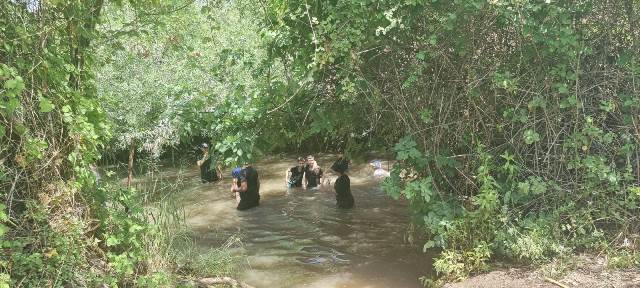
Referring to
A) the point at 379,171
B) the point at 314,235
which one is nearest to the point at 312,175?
the point at 379,171

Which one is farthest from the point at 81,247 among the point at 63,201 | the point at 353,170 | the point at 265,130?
the point at 353,170

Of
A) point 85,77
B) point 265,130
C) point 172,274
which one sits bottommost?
point 172,274

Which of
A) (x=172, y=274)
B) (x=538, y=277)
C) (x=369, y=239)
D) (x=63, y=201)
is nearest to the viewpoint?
(x=63, y=201)

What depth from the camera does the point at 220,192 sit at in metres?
12.6

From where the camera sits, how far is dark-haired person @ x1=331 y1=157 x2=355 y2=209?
10.2 meters

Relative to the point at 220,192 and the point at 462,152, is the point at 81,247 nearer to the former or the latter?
the point at 462,152

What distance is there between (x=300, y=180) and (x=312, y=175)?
19.9 inches

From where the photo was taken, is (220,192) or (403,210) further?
(220,192)

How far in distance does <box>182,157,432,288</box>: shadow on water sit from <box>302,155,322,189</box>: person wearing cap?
205 millimetres

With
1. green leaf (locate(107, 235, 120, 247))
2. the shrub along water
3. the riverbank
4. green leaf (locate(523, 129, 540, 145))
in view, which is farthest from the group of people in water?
green leaf (locate(107, 235, 120, 247))

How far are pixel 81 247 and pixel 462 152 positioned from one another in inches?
172

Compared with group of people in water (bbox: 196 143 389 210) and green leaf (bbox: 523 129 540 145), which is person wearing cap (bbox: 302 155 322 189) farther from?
green leaf (bbox: 523 129 540 145)

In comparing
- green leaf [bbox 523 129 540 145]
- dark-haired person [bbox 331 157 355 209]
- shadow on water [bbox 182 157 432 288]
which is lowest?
shadow on water [bbox 182 157 432 288]

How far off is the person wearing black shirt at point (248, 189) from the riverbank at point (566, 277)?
5.98 metres
